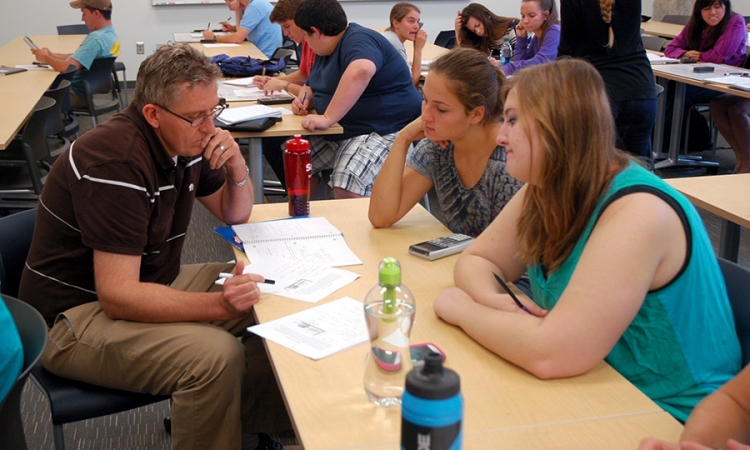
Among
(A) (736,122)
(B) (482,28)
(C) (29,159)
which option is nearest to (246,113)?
(C) (29,159)

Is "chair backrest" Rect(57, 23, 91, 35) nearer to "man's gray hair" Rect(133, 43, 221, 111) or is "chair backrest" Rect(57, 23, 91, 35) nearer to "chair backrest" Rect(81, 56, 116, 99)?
"chair backrest" Rect(81, 56, 116, 99)

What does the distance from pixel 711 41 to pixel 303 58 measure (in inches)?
131

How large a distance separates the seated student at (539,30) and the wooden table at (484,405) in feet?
11.4

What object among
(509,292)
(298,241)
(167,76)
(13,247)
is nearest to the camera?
(509,292)

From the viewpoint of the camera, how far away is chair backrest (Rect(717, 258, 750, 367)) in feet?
4.67

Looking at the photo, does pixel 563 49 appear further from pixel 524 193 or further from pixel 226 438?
pixel 226 438

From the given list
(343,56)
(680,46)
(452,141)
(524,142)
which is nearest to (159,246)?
(452,141)

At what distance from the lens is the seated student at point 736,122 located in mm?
4906

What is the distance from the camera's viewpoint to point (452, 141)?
84.3 inches

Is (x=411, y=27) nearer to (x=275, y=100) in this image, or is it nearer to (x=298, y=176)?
(x=275, y=100)

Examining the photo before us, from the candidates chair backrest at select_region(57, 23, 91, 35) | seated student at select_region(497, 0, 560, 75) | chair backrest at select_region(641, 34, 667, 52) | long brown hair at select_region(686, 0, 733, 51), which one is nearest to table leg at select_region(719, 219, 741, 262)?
seated student at select_region(497, 0, 560, 75)

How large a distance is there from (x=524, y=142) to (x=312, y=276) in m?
0.63

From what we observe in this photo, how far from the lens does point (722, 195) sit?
7.78 feet

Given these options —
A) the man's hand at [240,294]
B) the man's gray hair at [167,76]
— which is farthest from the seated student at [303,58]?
the man's hand at [240,294]
